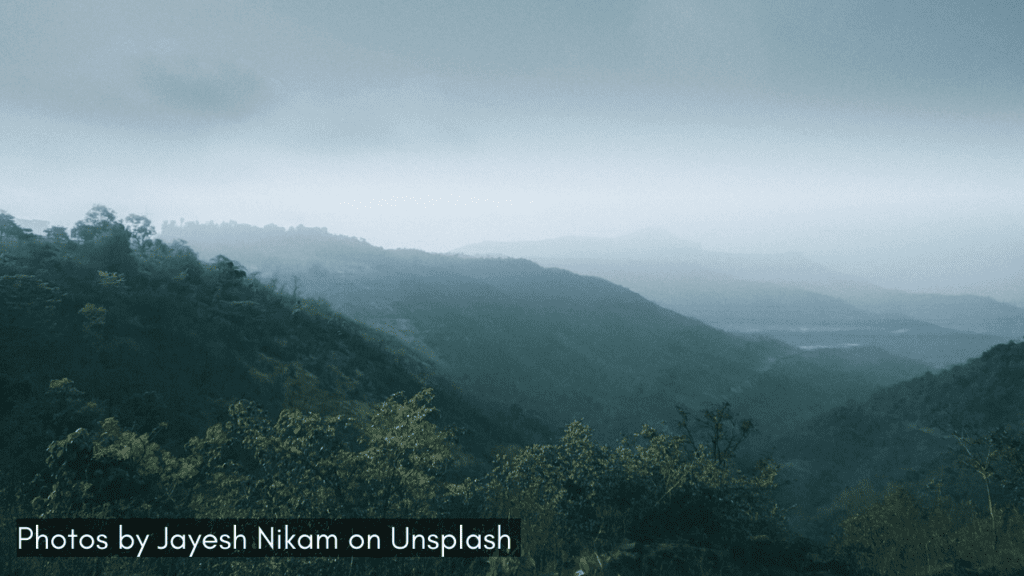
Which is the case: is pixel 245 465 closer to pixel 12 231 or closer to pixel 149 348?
pixel 149 348

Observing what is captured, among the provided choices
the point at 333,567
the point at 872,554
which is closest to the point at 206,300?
the point at 333,567

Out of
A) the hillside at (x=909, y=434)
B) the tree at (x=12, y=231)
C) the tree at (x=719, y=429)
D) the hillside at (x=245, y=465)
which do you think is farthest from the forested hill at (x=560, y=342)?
the hillside at (x=245, y=465)

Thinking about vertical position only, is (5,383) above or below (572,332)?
above

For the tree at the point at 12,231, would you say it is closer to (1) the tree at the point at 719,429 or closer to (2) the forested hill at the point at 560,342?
(2) the forested hill at the point at 560,342

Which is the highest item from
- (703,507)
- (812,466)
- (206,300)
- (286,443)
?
(206,300)

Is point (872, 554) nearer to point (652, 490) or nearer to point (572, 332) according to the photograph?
point (652, 490)

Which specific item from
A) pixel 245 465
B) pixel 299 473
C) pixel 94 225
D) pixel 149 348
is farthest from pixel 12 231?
pixel 299 473

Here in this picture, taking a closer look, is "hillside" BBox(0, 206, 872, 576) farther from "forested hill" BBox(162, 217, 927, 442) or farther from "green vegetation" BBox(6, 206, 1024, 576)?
"forested hill" BBox(162, 217, 927, 442)
